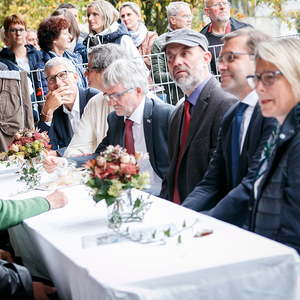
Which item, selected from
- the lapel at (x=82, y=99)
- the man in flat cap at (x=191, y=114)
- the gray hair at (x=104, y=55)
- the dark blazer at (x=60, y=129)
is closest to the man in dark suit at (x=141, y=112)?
the man in flat cap at (x=191, y=114)

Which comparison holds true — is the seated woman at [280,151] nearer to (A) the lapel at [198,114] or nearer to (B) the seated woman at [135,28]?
(A) the lapel at [198,114]

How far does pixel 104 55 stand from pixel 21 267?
2.78 metres

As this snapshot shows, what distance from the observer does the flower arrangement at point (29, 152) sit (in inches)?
202

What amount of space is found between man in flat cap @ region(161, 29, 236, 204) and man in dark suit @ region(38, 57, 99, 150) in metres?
1.99

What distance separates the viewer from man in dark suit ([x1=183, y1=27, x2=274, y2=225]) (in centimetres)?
388

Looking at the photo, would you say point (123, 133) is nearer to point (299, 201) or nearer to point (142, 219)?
point (142, 219)

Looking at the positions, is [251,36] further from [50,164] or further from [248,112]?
[50,164]

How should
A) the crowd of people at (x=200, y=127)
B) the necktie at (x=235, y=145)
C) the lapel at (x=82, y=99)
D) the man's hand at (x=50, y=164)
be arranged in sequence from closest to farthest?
1. the crowd of people at (x=200, y=127)
2. the necktie at (x=235, y=145)
3. the man's hand at (x=50, y=164)
4. the lapel at (x=82, y=99)

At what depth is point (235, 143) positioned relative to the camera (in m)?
4.23

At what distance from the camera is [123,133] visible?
574 cm

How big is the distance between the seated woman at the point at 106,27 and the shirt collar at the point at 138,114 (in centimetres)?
318

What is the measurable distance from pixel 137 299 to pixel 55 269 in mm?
952

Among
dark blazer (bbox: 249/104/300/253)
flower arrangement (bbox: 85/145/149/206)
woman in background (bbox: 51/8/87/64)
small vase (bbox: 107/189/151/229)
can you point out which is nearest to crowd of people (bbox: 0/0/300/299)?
dark blazer (bbox: 249/104/300/253)

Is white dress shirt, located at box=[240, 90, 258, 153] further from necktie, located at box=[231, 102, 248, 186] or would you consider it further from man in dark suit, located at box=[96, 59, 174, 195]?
man in dark suit, located at box=[96, 59, 174, 195]
